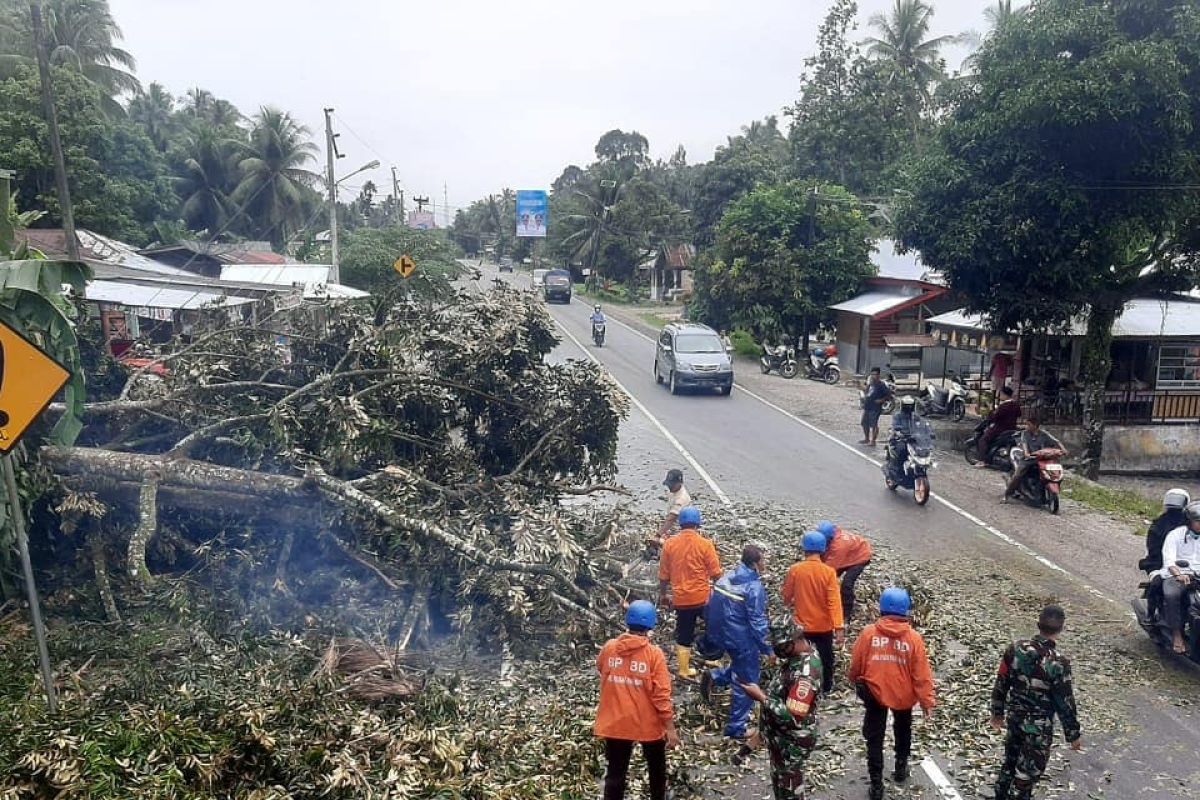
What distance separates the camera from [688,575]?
304 inches

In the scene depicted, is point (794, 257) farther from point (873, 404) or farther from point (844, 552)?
point (844, 552)

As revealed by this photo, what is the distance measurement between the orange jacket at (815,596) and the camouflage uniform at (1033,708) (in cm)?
152

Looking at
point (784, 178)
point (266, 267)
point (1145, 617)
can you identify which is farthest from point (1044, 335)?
point (784, 178)

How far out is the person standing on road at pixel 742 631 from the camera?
687cm

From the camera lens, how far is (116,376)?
1161 centimetres

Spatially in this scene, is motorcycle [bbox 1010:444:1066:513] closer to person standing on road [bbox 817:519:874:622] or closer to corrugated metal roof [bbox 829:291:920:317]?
person standing on road [bbox 817:519:874:622]

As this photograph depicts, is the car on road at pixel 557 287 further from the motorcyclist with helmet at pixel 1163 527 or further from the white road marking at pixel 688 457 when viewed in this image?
the motorcyclist with helmet at pixel 1163 527

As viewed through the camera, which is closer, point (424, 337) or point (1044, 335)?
point (424, 337)

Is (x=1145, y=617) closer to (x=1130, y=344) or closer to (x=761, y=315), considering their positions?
(x=1130, y=344)

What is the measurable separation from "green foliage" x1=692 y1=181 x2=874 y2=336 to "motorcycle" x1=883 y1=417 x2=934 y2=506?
17.7 metres

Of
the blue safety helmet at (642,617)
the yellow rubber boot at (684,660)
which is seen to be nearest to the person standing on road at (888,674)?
the blue safety helmet at (642,617)

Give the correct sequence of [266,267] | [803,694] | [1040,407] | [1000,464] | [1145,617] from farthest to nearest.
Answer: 1. [266,267]
2. [1040,407]
3. [1000,464]
4. [1145,617]
5. [803,694]

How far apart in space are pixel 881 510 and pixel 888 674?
808 cm

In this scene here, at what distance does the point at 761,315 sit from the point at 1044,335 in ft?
44.6
